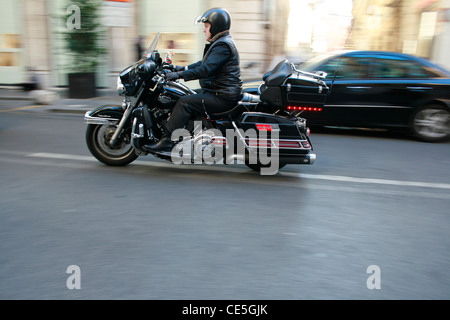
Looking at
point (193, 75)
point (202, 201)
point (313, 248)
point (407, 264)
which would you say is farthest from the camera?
point (193, 75)

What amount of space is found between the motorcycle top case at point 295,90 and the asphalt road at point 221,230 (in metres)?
0.92

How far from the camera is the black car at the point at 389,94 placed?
24.7 ft

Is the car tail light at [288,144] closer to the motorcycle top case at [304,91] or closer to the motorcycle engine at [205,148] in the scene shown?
the motorcycle top case at [304,91]

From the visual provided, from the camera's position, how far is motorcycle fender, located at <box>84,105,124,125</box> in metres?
5.18

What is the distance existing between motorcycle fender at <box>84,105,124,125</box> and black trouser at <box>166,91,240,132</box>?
0.69m

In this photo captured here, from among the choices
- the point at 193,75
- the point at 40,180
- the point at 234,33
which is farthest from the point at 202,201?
the point at 234,33

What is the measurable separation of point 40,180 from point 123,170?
0.94 m

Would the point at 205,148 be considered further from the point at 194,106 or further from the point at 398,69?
the point at 398,69

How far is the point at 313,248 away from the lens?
3.31 m

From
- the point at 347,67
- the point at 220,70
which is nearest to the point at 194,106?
the point at 220,70

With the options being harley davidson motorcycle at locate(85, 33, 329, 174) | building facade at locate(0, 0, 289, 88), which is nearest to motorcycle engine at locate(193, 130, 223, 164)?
harley davidson motorcycle at locate(85, 33, 329, 174)

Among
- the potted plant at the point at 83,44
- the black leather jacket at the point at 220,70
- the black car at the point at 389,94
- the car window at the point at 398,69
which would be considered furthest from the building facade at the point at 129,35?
the black leather jacket at the point at 220,70

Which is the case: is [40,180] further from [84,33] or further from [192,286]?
[84,33]
